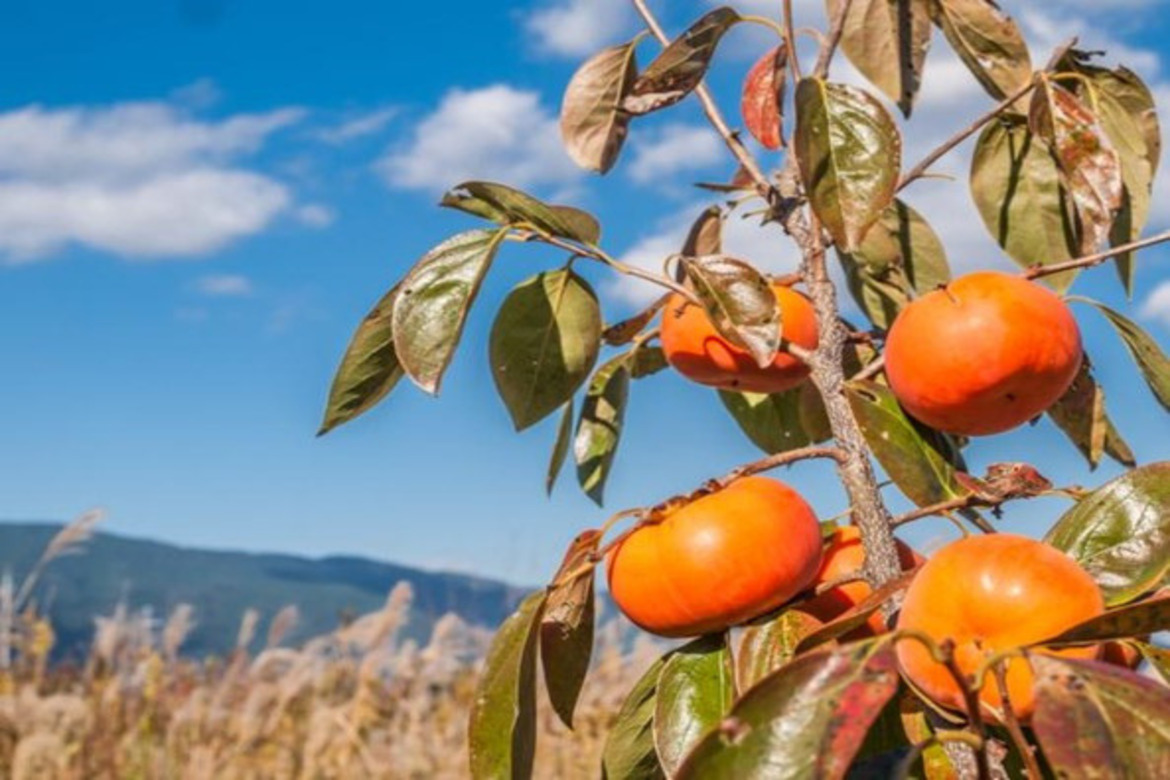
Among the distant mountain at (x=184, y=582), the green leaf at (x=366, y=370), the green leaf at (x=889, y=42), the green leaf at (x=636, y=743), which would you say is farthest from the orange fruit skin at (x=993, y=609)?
the distant mountain at (x=184, y=582)

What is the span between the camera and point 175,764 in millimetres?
4191

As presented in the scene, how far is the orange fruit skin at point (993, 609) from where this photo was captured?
636 millimetres

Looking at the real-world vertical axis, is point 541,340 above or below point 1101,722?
above

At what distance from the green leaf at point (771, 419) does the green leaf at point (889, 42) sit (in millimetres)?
284

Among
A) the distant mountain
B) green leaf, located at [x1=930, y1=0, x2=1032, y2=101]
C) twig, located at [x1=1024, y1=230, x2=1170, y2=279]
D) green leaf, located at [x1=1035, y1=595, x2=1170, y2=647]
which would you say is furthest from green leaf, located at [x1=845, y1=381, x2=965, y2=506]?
the distant mountain

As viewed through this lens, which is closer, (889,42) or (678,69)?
(678,69)

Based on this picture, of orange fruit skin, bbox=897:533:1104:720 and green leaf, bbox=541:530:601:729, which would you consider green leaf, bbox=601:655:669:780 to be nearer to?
green leaf, bbox=541:530:601:729

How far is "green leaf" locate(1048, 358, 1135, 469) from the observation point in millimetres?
976

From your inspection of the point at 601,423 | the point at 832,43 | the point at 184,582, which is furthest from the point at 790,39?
the point at 184,582

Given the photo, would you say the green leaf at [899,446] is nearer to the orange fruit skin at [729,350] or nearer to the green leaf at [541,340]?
the orange fruit skin at [729,350]

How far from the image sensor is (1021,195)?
1.05 metres

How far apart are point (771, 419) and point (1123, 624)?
0.52 m

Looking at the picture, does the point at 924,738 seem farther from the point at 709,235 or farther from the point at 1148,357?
the point at 709,235

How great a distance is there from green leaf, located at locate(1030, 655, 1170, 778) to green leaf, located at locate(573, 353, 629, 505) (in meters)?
0.58
